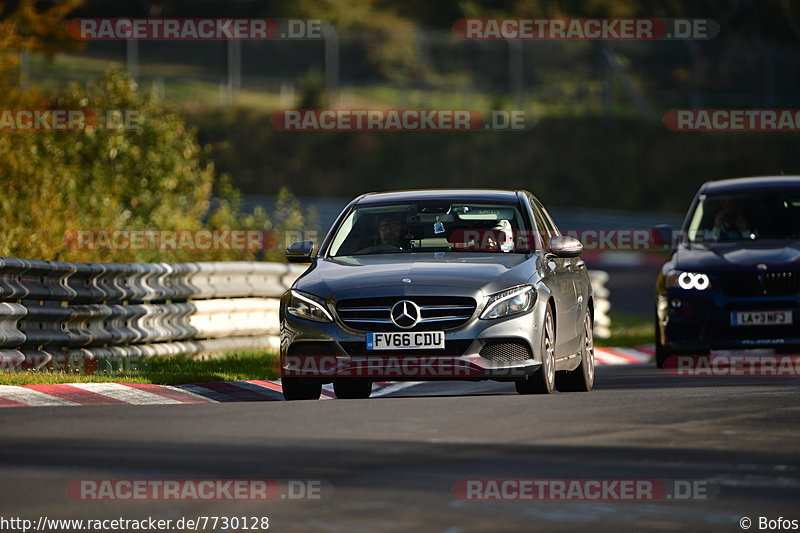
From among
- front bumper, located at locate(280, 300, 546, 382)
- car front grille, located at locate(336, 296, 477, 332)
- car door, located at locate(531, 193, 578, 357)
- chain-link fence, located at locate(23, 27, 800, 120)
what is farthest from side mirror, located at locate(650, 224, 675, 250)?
chain-link fence, located at locate(23, 27, 800, 120)

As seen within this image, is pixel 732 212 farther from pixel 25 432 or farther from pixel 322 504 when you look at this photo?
pixel 322 504

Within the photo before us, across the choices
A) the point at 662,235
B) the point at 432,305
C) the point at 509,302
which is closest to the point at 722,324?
the point at 662,235

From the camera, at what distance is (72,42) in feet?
103

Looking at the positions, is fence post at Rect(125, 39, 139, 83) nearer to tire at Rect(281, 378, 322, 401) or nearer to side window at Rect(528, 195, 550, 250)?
side window at Rect(528, 195, 550, 250)

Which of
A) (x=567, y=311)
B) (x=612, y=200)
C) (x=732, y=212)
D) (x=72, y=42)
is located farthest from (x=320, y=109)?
(x=567, y=311)

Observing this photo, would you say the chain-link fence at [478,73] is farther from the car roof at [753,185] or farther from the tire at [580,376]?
the tire at [580,376]

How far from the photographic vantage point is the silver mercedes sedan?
477 inches

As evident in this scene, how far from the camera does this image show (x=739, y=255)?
1638cm

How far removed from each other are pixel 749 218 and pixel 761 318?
1445 mm

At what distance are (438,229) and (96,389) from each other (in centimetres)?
288

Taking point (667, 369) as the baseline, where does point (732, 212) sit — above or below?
above

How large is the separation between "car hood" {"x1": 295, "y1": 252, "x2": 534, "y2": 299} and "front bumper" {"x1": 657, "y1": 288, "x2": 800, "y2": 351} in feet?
12.0

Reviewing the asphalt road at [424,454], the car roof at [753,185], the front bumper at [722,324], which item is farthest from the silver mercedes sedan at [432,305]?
the car roof at [753,185]

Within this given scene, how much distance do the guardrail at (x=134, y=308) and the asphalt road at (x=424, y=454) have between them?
3.32 meters
